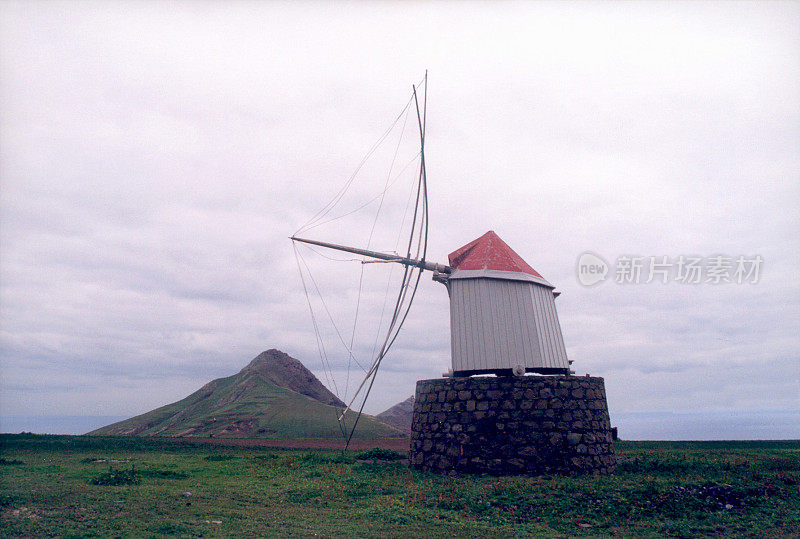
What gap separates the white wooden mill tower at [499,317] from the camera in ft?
56.9

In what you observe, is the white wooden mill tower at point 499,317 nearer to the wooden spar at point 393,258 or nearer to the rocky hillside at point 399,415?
the wooden spar at point 393,258

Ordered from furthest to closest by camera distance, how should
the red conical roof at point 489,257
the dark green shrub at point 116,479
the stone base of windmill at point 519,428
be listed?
the red conical roof at point 489,257 → the stone base of windmill at point 519,428 → the dark green shrub at point 116,479

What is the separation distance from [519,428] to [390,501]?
210 inches

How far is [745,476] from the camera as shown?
14.8 meters

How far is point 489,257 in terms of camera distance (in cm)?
1892

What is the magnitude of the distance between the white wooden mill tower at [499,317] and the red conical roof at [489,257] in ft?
0.12

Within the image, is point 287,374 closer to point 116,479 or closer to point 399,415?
point 399,415

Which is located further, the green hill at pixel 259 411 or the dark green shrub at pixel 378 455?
the green hill at pixel 259 411

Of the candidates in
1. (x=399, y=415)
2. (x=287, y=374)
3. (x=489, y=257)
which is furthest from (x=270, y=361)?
(x=489, y=257)

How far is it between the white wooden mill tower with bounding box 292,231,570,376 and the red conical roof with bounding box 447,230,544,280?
0.12 feet

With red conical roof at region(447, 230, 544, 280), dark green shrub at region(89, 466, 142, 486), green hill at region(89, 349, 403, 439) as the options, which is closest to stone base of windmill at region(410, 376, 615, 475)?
red conical roof at region(447, 230, 544, 280)

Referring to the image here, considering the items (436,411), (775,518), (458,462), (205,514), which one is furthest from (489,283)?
(205,514)

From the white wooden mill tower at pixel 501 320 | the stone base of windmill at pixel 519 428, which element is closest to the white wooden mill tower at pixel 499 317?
the white wooden mill tower at pixel 501 320

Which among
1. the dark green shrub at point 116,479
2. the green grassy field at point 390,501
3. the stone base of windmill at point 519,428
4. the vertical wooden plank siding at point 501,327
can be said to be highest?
the vertical wooden plank siding at point 501,327
